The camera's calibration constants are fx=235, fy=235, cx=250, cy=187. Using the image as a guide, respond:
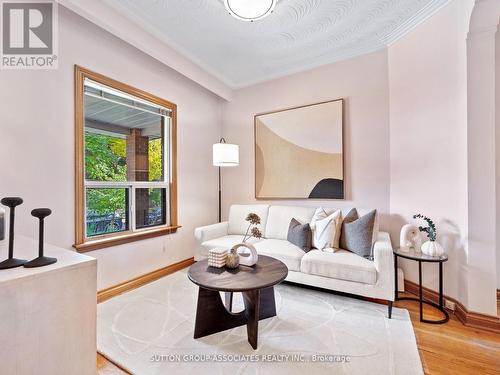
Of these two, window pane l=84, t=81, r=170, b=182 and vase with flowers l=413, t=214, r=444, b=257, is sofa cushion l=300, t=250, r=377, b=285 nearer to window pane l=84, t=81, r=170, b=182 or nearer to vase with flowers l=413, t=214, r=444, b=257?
vase with flowers l=413, t=214, r=444, b=257

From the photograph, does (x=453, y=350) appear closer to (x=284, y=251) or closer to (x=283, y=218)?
(x=284, y=251)

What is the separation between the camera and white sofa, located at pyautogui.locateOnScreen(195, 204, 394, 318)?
6.72 feet

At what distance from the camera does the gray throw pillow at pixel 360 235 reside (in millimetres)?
2293

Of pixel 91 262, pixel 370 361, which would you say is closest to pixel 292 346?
pixel 370 361

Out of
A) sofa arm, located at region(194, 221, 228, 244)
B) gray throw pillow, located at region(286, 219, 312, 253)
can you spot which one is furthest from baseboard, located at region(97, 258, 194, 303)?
gray throw pillow, located at region(286, 219, 312, 253)

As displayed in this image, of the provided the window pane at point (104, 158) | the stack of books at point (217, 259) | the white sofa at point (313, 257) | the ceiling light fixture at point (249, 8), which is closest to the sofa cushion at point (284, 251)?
the white sofa at point (313, 257)

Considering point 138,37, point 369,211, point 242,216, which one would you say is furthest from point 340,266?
point 138,37

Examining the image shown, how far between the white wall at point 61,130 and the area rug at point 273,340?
0.63 meters

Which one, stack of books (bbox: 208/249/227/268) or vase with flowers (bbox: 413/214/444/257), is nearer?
stack of books (bbox: 208/249/227/268)

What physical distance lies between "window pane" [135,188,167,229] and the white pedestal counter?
196 cm

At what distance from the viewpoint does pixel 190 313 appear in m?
2.09

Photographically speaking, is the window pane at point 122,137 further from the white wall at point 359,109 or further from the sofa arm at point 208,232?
the white wall at point 359,109

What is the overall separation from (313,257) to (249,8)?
2.39 metres

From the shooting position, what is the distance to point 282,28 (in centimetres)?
251
